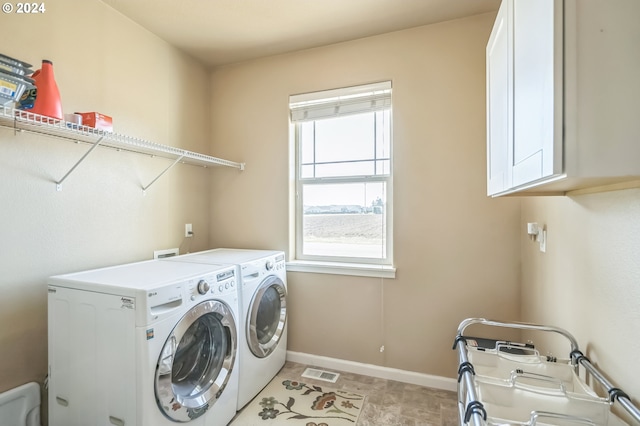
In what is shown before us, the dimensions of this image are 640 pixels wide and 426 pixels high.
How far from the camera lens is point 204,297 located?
5.19ft

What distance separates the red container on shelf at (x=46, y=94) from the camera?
4.62 feet

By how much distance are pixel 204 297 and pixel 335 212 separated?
1324 millimetres

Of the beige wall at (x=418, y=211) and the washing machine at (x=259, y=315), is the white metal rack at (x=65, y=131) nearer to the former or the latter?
the washing machine at (x=259, y=315)

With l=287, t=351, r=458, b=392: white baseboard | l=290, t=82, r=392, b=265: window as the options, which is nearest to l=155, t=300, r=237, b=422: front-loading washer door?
l=287, t=351, r=458, b=392: white baseboard

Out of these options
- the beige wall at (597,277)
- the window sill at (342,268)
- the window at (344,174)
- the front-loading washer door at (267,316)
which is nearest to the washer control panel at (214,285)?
the front-loading washer door at (267,316)

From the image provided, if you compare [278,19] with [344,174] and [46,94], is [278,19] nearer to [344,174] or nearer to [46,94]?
[344,174]

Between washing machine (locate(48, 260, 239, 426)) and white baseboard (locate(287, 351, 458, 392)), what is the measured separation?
94cm

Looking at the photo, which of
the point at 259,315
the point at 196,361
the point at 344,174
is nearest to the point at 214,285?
the point at 196,361

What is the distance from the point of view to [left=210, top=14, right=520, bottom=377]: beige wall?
209cm

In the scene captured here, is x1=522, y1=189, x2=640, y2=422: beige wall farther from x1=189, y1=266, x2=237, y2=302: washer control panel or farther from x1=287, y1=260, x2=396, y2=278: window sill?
x1=189, y1=266, x2=237, y2=302: washer control panel

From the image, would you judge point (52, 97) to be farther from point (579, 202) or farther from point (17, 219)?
point (579, 202)

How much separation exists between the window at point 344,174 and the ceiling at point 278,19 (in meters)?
0.43

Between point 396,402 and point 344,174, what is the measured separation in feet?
5.74

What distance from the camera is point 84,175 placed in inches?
72.2
